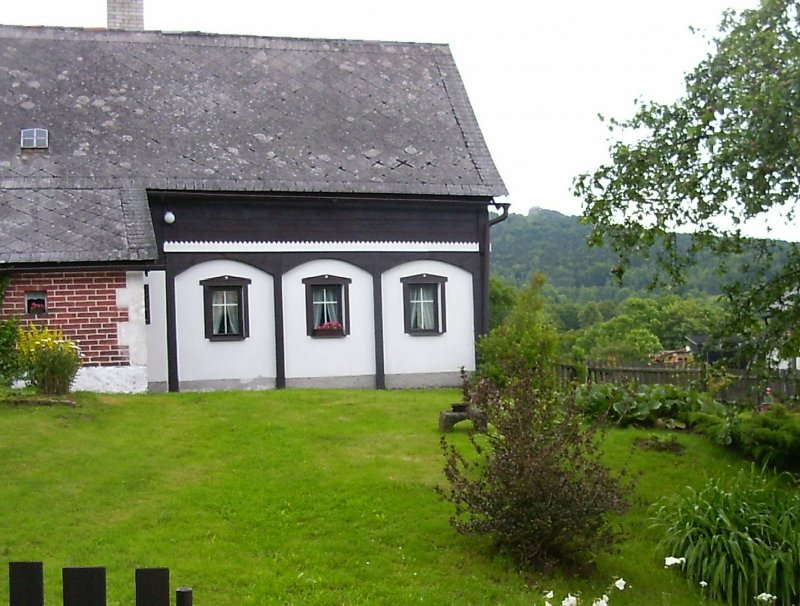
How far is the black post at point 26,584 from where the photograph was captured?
3.48m

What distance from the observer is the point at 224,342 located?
62.2 feet

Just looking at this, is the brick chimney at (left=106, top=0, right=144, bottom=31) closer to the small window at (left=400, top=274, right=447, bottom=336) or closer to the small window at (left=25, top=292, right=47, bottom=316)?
the small window at (left=25, top=292, right=47, bottom=316)

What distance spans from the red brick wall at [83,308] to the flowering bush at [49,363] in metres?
1.23

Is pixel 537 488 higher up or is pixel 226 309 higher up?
pixel 226 309

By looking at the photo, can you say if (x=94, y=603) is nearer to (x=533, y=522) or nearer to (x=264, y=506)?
(x=533, y=522)

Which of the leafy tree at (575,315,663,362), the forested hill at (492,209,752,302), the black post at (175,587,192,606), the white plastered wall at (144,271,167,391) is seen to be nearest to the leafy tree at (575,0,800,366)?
the black post at (175,587,192,606)

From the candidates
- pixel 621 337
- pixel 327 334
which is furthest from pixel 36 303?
pixel 621 337

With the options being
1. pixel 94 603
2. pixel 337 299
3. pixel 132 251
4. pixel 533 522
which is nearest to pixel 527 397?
pixel 533 522

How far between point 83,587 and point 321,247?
1625cm

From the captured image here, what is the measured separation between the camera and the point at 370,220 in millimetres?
19781

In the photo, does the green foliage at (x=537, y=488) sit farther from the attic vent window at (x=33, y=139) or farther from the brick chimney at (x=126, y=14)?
the brick chimney at (x=126, y=14)

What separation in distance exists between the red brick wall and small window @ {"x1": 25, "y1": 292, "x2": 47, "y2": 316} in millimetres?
71

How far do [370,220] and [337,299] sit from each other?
69.6 inches

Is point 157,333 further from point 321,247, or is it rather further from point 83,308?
point 321,247
